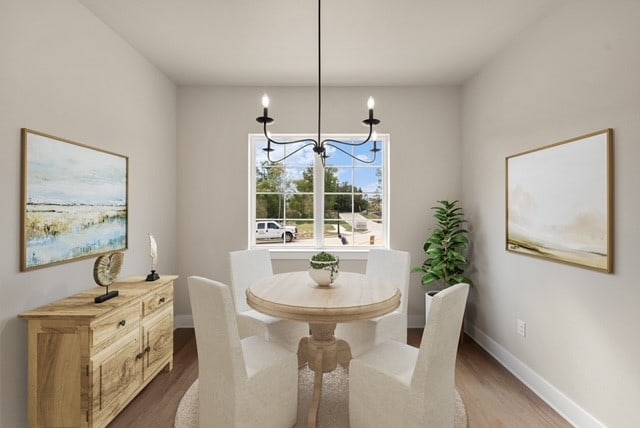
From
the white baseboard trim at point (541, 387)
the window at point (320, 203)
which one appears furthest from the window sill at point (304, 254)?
the white baseboard trim at point (541, 387)

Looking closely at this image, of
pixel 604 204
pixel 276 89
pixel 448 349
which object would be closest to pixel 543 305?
pixel 604 204

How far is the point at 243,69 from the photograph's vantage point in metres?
3.21

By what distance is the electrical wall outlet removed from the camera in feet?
8.38

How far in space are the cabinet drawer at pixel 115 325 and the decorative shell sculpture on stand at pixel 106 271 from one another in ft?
0.44

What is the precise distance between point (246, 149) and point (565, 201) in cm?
299

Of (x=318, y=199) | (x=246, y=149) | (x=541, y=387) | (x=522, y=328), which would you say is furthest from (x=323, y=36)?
(x=541, y=387)

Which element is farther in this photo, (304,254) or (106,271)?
(304,254)

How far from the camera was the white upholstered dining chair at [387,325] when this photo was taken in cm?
242

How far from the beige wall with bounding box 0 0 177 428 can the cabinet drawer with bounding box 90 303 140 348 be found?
0.41m

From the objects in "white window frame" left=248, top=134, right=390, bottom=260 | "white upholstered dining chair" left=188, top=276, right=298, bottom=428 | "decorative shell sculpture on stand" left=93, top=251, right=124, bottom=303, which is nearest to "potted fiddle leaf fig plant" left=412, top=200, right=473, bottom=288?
"white window frame" left=248, top=134, right=390, bottom=260

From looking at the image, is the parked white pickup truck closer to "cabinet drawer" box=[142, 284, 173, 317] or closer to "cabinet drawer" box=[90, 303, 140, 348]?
"cabinet drawer" box=[142, 284, 173, 317]

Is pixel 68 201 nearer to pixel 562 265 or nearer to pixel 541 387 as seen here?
pixel 562 265

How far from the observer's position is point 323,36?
2578 millimetres

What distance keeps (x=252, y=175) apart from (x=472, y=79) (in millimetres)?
2640
